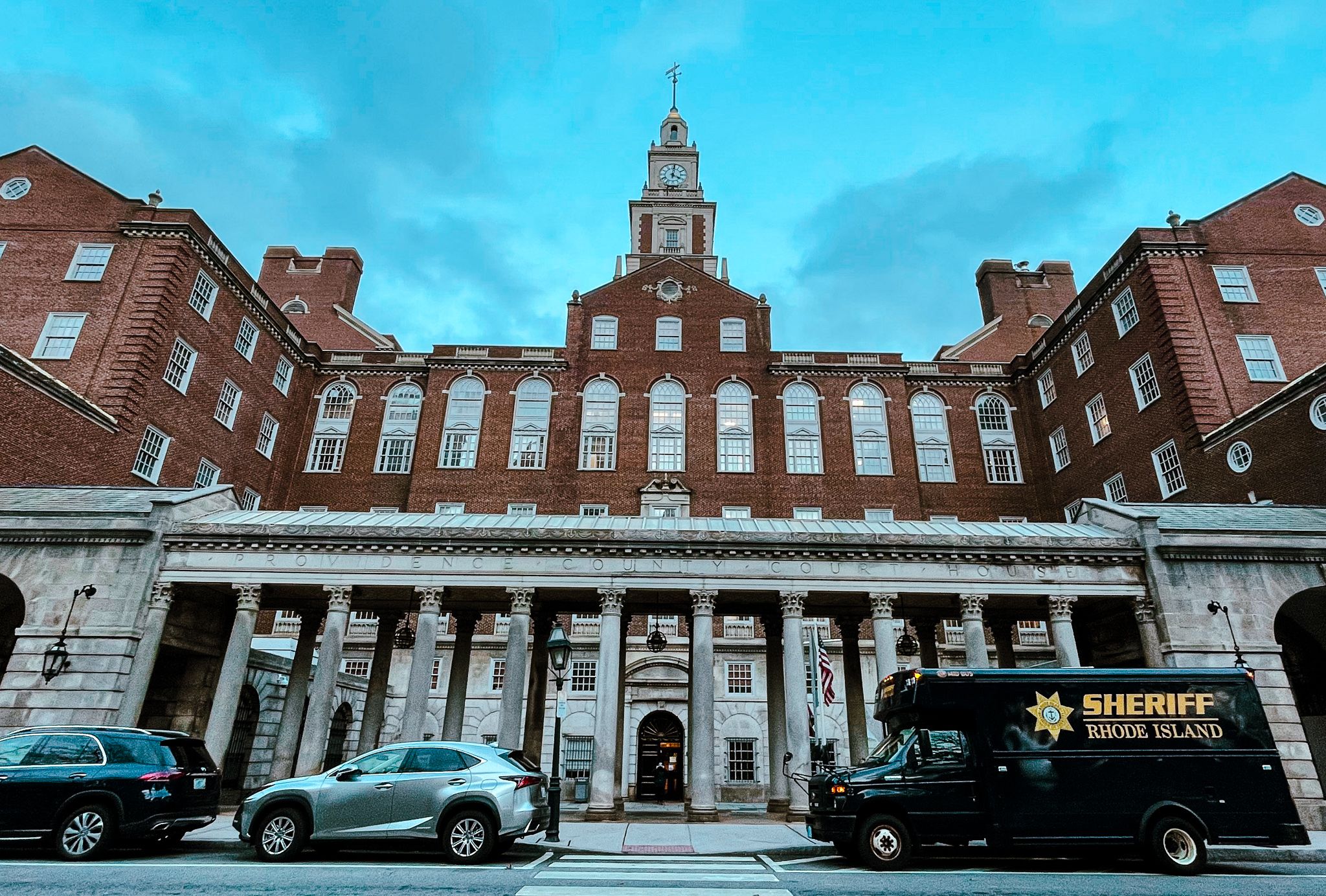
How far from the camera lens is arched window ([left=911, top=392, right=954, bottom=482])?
37.8m

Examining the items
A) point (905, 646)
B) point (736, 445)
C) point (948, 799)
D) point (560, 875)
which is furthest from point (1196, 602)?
point (736, 445)

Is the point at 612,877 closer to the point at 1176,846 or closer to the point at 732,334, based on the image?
the point at 1176,846

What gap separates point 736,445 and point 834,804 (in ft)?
84.6

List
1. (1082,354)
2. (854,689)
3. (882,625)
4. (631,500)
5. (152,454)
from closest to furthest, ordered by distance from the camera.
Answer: (882,625) < (854,689) < (152,454) < (1082,354) < (631,500)

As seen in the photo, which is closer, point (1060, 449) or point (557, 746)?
point (557, 746)

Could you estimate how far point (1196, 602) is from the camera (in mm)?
19406

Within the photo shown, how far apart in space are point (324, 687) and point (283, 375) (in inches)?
968

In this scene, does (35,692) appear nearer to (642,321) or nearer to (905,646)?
(905,646)

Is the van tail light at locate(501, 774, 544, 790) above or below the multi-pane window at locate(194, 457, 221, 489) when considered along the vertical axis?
below

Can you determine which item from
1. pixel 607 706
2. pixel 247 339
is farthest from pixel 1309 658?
pixel 247 339

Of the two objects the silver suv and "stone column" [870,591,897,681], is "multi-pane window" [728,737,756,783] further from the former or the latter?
the silver suv

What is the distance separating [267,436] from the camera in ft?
120

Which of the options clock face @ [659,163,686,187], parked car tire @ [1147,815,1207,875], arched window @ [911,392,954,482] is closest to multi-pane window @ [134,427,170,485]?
parked car tire @ [1147,815,1207,875]

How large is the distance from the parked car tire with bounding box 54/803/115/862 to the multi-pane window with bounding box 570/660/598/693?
2150 centimetres
